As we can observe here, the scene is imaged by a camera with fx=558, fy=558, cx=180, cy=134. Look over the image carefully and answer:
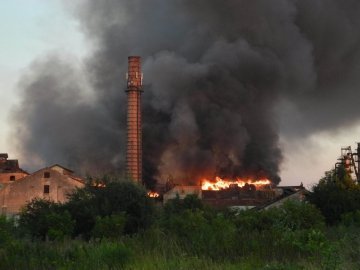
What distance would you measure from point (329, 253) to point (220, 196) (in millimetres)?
45984

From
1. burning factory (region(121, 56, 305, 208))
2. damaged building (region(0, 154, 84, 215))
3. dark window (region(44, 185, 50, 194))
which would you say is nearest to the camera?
damaged building (region(0, 154, 84, 215))

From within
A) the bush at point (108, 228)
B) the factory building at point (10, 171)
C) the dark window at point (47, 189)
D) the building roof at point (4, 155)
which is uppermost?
the building roof at point (4, 155)

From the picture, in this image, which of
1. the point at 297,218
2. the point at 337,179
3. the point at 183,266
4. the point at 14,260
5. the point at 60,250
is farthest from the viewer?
the point at 337,179

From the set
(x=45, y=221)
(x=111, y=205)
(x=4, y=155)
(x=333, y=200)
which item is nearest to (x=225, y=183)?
(x=4, y=155)

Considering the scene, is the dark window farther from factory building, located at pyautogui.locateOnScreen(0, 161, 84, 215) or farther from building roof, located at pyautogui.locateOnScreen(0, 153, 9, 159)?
building roof, located at pyautogui.locateOnScreen(0, 153, 9, 159)

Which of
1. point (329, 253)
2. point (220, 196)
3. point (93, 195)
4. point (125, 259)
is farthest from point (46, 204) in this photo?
point (220, 196)

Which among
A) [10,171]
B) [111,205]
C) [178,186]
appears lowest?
[111,205]

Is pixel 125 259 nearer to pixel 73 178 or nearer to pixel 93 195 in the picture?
pixel 93 195

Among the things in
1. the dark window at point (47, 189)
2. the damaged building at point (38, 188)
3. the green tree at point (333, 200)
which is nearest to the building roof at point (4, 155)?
the damaged building at point (38, 188)

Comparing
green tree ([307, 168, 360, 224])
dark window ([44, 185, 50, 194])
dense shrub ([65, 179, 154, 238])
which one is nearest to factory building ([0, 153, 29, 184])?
dark window ([44, 185, 50, 194])

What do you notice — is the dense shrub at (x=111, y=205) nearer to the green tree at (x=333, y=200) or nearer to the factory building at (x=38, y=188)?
the green tree at (x=333, y=200)

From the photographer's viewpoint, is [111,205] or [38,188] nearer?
[111,205]

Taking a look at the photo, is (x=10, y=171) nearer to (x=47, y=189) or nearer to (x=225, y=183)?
(x=47, y=189)

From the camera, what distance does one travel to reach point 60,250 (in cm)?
1072
